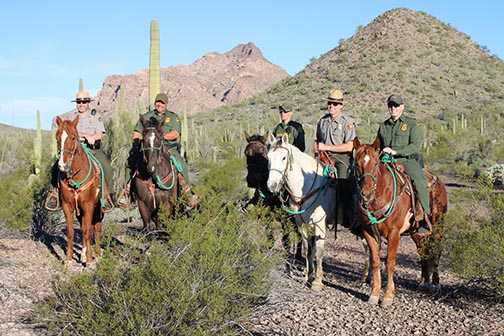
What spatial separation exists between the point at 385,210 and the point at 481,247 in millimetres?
1487

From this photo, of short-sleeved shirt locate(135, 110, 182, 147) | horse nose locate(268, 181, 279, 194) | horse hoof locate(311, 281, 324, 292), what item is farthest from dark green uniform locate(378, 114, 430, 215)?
short-sleeved shirt locate(135, 110, 182, 147)

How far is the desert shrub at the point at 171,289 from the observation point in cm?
513

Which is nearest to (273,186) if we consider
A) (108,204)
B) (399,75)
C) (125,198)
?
(125,198)

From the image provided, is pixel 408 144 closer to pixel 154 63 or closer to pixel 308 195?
pixel 308 195

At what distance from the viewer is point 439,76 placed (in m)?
54.8

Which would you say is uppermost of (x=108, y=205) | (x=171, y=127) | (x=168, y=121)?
(x=168, y=121)

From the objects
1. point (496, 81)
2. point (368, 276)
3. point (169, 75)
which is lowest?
point (368, 276)

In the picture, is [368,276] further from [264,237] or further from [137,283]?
[137,283]

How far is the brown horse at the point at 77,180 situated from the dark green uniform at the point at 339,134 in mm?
3772

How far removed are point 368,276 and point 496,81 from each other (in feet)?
174

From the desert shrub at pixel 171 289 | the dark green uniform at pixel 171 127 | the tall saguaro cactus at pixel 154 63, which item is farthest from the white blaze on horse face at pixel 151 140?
the tall saguaro cactus at pixel 154 63

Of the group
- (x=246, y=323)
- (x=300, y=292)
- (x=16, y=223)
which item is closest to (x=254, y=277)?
(x=246, y=323)

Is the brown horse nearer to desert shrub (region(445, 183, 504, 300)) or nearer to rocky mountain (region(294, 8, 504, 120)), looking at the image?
desert shrub (region(445, 183, 504, 300))

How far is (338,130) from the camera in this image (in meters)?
8.88
